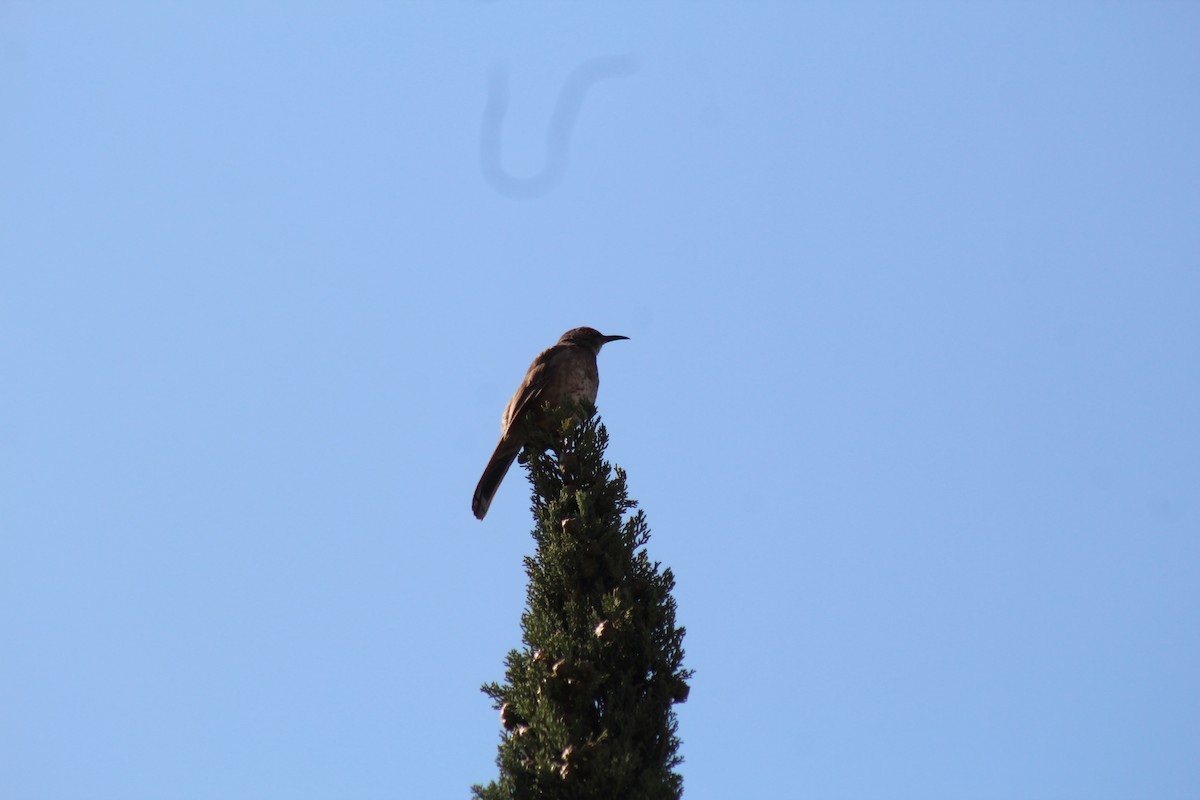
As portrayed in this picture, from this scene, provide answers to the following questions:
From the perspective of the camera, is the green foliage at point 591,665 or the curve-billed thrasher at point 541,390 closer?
the green foliage at point 591,665

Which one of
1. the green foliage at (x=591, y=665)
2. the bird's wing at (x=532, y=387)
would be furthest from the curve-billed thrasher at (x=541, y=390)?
the green foliage at (x=591, y=665)

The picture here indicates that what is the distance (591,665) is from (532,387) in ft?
10.7

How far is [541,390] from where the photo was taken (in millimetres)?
6613

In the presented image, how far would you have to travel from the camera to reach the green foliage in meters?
3.37

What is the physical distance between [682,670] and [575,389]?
10.2 feet

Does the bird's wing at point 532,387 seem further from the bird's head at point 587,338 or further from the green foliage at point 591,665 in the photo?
the green foliage at point 591,665

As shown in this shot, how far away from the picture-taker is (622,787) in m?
3.33

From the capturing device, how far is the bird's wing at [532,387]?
654 centimetres

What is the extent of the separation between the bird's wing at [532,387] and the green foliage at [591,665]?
6.74 feet

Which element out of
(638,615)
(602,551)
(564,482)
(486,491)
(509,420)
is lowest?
(638,615)

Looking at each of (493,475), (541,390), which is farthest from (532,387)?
(493,475)

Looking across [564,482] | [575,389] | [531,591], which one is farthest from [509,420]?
[531,591]

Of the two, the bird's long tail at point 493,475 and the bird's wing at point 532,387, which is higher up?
the bird's wing at point 532,387

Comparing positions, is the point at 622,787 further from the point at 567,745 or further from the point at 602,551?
the point at 602,551
